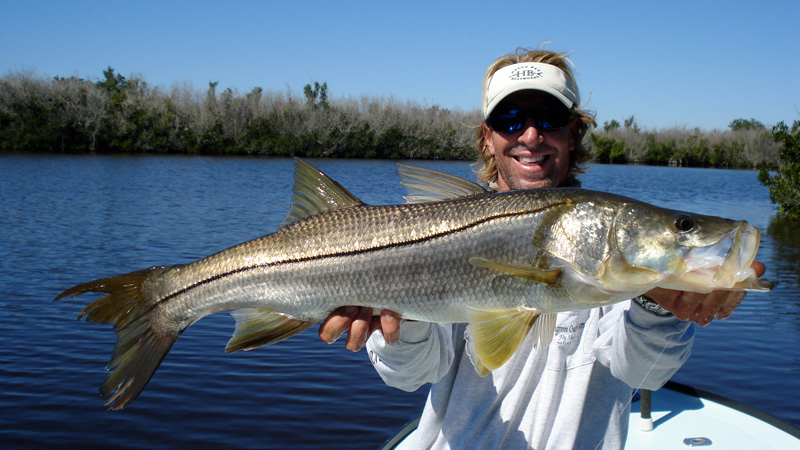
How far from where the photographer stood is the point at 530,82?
363 cm

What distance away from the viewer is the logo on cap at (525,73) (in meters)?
3.66

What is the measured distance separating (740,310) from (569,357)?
10395 millimetres

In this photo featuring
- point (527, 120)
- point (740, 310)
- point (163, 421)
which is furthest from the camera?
point (740, 310)

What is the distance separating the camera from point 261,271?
2.79 meters

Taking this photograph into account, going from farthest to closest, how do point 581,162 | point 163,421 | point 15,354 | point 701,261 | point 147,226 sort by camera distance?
point 147,226 < point 15,354 < point 163,421 < point 581,162 < point 701,261

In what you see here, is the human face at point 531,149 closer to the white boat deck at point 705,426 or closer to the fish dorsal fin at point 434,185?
the fish dorsal fin at point 434,185

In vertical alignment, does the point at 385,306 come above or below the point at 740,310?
above

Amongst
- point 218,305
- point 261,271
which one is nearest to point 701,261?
point 261,271

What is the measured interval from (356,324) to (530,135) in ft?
5.57

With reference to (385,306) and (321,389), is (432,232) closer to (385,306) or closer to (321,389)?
(385,306)

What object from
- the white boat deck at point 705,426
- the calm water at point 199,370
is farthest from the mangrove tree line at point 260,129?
the white boat deck at point 705,426

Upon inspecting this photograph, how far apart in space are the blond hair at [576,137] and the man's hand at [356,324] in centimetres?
181

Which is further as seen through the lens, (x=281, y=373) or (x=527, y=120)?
(x=281, y=373)

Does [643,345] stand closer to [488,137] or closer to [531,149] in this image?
[531,149]
